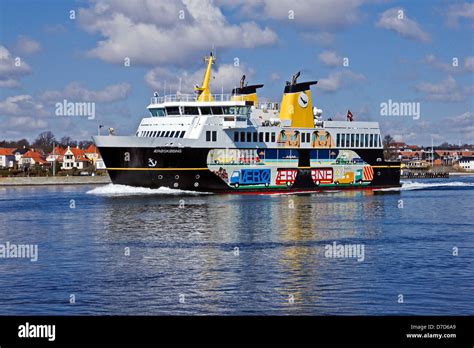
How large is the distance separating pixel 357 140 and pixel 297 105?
7.68 m

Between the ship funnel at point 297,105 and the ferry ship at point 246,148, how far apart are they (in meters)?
0.09

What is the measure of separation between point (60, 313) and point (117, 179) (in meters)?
39.8

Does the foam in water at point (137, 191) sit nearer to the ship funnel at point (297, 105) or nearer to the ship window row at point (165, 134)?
the ship window row at point (165, 134)

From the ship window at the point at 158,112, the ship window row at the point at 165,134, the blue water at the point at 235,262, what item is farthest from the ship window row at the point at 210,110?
the blue water at the point at 235,262

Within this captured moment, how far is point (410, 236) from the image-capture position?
112 ft

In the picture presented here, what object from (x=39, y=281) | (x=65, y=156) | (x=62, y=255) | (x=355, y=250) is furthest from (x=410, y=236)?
(x=65, y=156)

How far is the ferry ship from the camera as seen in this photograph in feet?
191

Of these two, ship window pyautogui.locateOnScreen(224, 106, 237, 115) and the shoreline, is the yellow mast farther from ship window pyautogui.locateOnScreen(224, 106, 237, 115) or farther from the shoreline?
the shoreline

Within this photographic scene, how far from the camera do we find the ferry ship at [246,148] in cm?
A: 5822

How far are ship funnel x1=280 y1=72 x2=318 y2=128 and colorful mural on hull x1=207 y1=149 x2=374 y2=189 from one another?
2.81m

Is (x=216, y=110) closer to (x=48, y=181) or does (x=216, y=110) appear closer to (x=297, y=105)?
(x=297, y=105)
